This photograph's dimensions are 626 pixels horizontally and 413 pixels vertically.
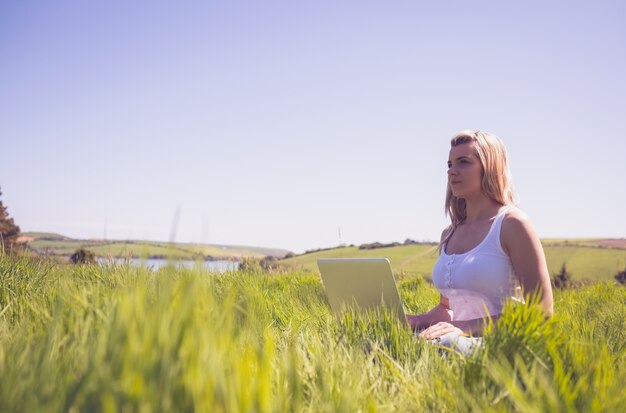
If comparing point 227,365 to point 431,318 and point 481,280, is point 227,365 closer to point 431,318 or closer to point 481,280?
point 481,280

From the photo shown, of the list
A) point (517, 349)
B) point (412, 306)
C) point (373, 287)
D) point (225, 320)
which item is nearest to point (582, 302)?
point (412, 306)

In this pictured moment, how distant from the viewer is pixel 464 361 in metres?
2.22

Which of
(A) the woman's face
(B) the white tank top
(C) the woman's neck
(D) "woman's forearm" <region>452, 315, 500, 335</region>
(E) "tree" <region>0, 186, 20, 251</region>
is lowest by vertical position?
(D) "woman's forearm" <region>452, 315, 500, 335</region>

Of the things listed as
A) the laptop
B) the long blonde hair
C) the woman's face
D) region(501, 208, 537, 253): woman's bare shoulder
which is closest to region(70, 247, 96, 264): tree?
the laptop

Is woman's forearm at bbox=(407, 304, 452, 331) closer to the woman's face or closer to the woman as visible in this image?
the woman

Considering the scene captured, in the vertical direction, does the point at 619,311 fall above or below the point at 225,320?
below

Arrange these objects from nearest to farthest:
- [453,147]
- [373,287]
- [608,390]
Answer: [608,390], [373,287], [453,147]

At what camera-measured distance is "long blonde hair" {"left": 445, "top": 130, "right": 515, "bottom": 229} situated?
381 centimetres

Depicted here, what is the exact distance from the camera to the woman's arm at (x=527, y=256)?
10.8 ft

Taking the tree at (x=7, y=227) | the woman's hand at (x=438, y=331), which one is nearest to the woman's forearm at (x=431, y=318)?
the woman's hand at (x=438, y=331)

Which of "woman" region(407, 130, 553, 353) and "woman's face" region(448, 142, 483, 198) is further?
"woman's face" region(448, 142, 483, 198)

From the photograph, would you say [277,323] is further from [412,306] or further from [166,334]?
[166,334]

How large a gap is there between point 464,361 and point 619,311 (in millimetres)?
3235

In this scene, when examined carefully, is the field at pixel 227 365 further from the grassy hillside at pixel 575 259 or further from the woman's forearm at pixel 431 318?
the grassy hillside at pixel 575 259
